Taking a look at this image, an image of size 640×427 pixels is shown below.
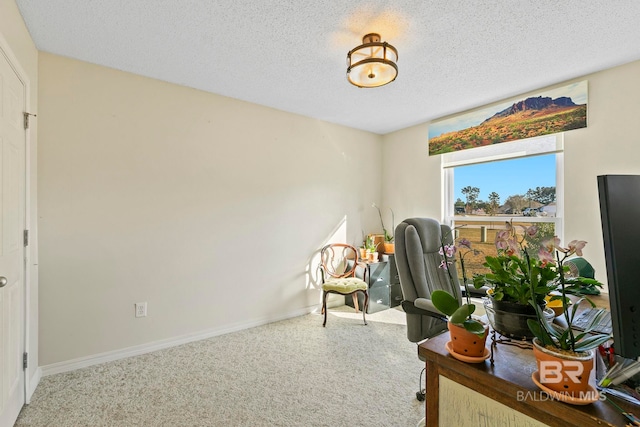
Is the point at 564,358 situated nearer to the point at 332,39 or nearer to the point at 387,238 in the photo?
the point at 332,39

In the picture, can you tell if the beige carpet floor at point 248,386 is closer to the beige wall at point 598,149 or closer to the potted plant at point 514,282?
the potted plant at point 514,282

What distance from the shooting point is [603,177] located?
68 centimetres

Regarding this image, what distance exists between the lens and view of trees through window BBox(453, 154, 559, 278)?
2879 mm

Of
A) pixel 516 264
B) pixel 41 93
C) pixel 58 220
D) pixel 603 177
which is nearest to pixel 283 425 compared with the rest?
pixel 516 264

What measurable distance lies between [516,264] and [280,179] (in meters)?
2.71

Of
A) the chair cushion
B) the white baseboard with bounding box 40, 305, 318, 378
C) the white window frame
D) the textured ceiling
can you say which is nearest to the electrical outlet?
the white baseboard with bounding box 40, 305, 318, 378

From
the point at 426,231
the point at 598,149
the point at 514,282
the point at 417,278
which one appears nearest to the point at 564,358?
the point at 514,282

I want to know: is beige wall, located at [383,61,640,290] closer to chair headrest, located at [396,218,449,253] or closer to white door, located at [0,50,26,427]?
chair headrest, located at [396,218,449,253]

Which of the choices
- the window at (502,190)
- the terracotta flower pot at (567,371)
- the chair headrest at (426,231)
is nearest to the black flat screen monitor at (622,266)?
the terracotta flower pot at (567,371)

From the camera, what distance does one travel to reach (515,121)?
3002mm

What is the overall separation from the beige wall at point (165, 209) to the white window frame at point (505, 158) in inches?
59.2

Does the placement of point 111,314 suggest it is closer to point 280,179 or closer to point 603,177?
point 280,179

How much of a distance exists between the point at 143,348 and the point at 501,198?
12.6ft

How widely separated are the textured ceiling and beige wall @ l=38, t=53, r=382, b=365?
12.6 inches
